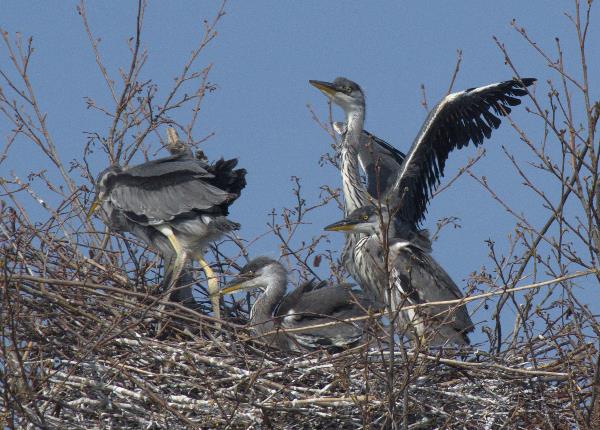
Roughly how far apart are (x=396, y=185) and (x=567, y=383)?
2.48 m

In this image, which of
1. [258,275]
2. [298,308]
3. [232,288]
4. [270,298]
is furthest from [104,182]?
[298,308]

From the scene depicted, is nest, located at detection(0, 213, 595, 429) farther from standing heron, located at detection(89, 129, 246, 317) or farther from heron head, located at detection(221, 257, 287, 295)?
standing heron, located at detection(89, 129, 246, 317)

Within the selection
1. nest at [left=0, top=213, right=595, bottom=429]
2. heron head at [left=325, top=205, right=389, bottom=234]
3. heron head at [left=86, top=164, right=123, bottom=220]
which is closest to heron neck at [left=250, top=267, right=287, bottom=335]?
heron head at [left=325, top=205, right=389, bottom=234]

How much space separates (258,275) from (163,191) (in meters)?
0.96

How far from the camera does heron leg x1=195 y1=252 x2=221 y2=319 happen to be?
7465mm

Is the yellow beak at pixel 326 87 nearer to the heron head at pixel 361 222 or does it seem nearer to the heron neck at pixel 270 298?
the heron head at pixel 361 222

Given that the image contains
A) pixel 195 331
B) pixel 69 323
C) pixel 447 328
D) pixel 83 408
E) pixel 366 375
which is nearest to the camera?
pixel 366 375

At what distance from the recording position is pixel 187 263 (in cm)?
791

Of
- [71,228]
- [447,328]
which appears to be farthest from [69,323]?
[447,328]

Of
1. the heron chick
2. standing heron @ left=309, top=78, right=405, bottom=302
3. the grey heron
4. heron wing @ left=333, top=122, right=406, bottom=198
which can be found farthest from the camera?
heron wing @ left=333, top=122, right=406, bottom=198

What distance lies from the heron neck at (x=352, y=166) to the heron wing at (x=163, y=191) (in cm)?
115

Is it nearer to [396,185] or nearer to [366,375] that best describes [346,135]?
[396,185]

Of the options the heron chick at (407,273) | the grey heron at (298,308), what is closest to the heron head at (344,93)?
the heron chick at (407,273)

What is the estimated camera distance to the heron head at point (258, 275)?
7367 millimetres
